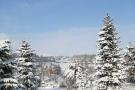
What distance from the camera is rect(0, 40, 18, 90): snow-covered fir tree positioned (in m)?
32.2

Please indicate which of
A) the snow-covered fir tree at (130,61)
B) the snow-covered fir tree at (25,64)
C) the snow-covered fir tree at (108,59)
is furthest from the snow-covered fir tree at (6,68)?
the snow-covered fir tree at (130,61)

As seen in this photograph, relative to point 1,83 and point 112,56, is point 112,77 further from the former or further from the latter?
point 1,83

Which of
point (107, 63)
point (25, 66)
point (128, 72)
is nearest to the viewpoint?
point (107, 63)

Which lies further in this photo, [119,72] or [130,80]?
[130,80]

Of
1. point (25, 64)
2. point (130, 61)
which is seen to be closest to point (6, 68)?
point (25, 64)

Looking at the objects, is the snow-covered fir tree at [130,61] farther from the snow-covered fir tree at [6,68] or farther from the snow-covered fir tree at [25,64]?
the snow-covered fir tree at [6,68]

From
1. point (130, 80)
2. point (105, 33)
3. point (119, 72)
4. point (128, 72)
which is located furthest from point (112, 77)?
point (130, 80)

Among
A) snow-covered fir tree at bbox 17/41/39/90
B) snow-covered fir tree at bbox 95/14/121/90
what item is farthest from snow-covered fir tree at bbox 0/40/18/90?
snow-covered fir tree at bbox 17/41/39/90

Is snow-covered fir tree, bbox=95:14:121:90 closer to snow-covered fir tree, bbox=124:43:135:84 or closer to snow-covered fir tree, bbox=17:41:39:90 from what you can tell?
snow-covered fir tree, bbox=17:41:39:90

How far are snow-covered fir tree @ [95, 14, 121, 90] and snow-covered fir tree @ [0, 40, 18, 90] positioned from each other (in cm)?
1300

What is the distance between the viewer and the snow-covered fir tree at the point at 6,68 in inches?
1270

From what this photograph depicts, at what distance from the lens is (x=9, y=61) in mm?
32562

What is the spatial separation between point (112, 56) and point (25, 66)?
15949 mm

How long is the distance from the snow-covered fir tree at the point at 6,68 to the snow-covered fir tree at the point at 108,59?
1300cm
